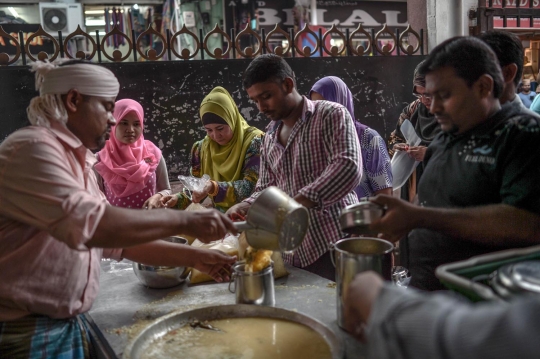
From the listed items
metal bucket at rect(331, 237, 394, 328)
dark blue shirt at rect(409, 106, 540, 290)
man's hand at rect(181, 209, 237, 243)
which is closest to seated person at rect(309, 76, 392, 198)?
dark blue shirt at rect(409, 106, 540, 290)

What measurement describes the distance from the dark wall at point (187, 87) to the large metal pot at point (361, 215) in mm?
3288

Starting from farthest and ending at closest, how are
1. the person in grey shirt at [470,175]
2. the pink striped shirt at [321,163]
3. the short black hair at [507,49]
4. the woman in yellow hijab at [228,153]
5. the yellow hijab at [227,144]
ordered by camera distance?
1. the yellow hijab at [227,144]
2. the woman in yellow hijab at [228,153]
3. the pink striped shirt at [321,163]
4. the short black hair at [507,49]
5. the person in grey shirt at [470,175]

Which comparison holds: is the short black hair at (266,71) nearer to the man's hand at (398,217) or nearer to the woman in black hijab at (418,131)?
the man's hand at (398,217)

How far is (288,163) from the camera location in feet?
8.79

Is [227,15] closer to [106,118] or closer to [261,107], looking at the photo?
[261,107]

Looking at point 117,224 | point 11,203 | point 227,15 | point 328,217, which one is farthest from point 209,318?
point 227,15

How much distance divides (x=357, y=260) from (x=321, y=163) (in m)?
1.06

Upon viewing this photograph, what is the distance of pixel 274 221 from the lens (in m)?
1.70

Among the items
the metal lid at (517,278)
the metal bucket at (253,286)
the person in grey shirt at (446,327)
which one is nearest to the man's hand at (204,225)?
the metal bucket at (253,286)

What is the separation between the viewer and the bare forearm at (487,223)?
1.58m

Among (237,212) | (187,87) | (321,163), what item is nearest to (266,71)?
(321,163)

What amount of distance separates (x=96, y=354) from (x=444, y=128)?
5.28ft

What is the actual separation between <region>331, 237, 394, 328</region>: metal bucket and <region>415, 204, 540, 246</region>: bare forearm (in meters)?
0.17

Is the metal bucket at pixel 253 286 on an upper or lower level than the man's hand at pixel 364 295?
lower
